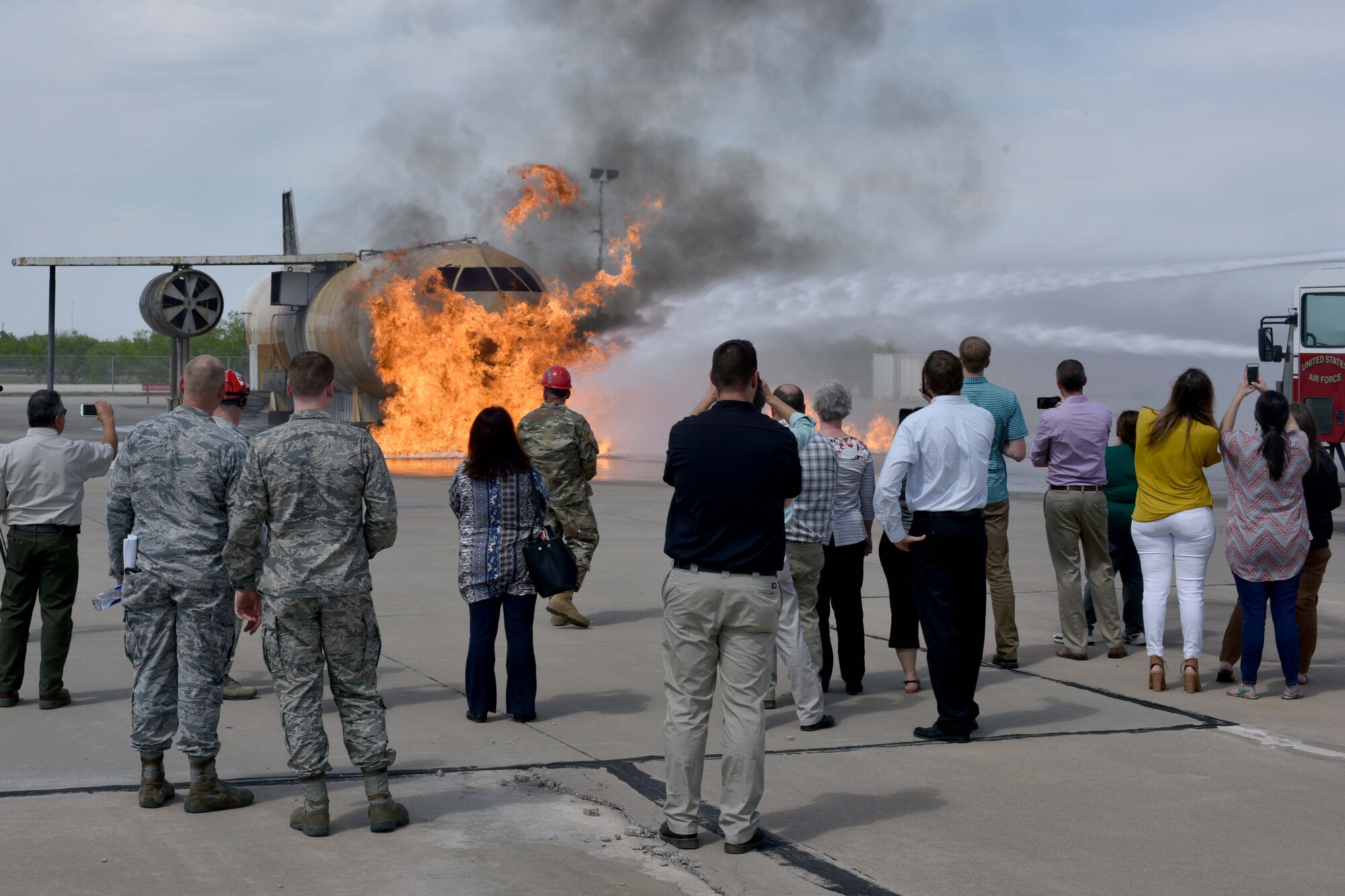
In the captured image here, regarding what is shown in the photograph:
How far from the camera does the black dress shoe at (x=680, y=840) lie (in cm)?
468

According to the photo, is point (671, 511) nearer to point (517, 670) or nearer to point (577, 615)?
point (517, 670)

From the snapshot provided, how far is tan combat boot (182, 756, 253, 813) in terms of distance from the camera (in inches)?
196

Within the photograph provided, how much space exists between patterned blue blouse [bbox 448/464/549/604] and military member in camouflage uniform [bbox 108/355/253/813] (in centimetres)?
155

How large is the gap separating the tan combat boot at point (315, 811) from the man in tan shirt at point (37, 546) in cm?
265

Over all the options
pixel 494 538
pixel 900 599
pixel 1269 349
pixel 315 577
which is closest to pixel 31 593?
pixel 494 538

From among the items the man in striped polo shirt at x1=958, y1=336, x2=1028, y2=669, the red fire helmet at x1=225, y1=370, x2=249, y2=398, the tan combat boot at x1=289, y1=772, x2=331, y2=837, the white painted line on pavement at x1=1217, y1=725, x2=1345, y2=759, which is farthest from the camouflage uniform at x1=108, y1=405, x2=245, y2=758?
the white painted line on pavement at x1=1217, y1=725, x2=1345, y2=759

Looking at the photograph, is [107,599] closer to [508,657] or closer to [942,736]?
[508,657]

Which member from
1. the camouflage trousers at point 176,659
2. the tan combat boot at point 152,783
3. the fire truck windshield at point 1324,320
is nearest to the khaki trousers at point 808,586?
the camouflage trousers at point 176,659

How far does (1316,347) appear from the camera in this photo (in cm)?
1769

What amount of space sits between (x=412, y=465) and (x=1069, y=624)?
1660 cm

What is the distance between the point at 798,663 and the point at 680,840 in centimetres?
180

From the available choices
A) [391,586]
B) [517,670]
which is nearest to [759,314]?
[391,586]

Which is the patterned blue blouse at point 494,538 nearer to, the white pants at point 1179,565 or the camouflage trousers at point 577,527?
the camouflage trousers at point 577,527

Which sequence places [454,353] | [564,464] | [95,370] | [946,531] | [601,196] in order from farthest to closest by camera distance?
[95,370] < [601,196] < [454,353] < [564,464] < [946,531]
